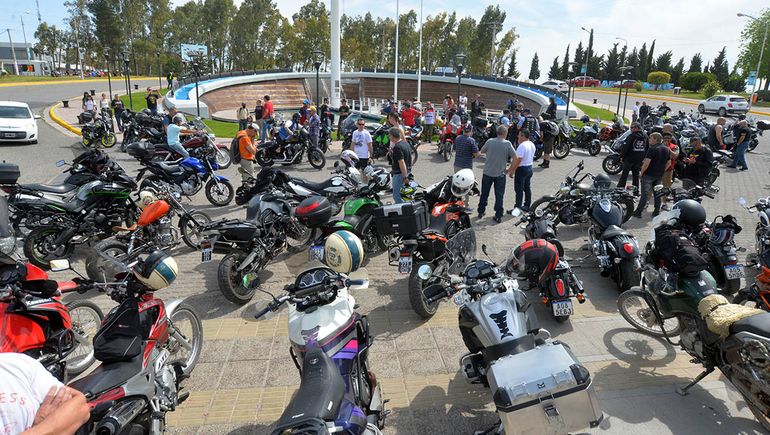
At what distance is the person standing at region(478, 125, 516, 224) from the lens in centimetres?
802

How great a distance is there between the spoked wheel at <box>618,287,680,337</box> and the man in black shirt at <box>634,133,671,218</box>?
4276 millimetres

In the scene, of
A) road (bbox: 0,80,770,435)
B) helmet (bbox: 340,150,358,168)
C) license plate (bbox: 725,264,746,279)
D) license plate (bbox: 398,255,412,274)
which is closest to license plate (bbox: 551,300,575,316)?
road (bbox: 0,80,770,435)

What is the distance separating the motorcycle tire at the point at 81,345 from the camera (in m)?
4.03

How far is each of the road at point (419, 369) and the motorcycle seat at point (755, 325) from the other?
2.64 feet

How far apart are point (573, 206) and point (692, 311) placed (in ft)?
12.3

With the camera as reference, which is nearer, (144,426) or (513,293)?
(144,426)

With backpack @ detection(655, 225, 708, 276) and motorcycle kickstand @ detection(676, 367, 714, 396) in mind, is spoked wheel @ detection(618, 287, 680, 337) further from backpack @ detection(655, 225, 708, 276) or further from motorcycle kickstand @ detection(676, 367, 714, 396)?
motorcycle kickstand @ detection(676, 367, 714, 396)

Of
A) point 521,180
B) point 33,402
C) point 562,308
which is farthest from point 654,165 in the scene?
point 33,402

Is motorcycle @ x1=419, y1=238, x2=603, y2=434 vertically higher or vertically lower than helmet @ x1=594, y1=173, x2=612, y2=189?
lower

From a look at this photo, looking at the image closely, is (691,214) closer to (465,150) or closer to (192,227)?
(465,150)

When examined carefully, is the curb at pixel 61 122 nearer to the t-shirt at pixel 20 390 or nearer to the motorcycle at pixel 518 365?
the t-shirt at pixel 20 390

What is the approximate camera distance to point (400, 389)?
3852 mm

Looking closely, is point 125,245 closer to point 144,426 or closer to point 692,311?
point 144,426

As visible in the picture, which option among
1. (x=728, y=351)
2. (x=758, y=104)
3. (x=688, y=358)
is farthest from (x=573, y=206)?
(x=758, y=104)
